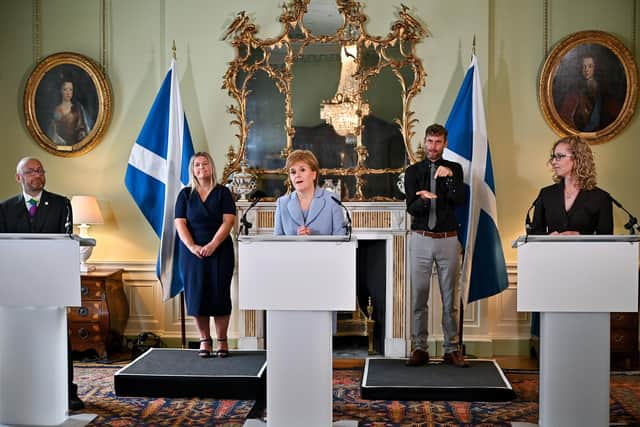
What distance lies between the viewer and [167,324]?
5.88 meters

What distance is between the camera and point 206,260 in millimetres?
4648

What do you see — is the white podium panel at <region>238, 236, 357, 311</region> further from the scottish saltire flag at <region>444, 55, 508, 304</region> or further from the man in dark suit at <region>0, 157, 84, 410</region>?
the scottish saltire flag at <region>444, 55, 508, 304</region>

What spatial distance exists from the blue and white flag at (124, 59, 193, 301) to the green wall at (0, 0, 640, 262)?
1.00 ft

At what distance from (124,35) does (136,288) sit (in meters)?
2.22


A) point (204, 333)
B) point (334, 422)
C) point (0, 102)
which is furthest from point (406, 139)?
point (0, 102)

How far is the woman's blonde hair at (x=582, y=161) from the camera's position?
3848 mm

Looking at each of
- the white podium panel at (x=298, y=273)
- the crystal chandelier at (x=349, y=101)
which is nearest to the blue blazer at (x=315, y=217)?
the white podium panel at (x=298, y=273)

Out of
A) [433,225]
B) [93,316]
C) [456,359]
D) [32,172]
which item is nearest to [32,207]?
[32,172]

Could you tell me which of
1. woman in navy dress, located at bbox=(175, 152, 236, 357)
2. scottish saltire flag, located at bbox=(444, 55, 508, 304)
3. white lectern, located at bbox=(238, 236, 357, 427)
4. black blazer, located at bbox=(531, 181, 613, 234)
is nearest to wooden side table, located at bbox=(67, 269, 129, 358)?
woman in navy dress, located at bbox=(175, 152, 236, 357)

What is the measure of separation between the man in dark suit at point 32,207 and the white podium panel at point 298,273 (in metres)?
1.36

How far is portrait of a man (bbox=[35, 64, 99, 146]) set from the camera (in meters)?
5.88

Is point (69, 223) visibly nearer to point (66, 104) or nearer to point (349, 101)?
point (66, 104)

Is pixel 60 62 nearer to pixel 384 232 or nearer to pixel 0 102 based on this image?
pixel 0 102

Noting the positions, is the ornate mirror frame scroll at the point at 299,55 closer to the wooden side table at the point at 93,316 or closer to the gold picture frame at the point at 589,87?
the gold picture frame at the point at 589,87
